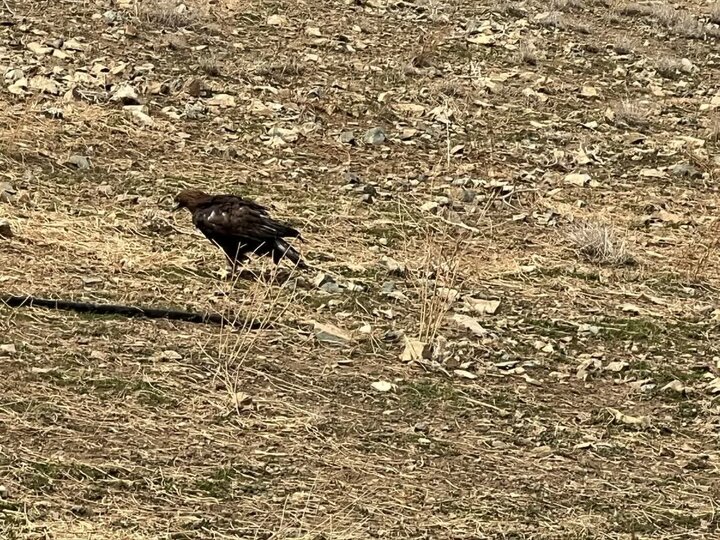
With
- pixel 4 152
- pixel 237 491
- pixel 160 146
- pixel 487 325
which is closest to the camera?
pixel 237 491

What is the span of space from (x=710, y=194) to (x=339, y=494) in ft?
18.7

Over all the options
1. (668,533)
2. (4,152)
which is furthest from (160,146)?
(668,533)

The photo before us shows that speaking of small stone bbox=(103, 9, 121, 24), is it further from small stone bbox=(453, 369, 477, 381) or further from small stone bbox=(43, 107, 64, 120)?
small stone bbox=(453, 369, 477, 381)

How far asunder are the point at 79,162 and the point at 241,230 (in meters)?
2.08

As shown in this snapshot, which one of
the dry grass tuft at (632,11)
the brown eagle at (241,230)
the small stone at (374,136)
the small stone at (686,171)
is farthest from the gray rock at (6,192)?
the dry grass tuft at (632,11)

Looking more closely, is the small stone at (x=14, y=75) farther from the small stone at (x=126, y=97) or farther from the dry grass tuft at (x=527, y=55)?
the dry grass tuft at (x=527, y=55)

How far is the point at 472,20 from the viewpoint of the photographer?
1297 centimetres

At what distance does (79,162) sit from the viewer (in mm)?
8734

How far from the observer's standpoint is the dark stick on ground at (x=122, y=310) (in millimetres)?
6383

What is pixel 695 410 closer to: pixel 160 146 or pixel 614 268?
pixel 614 268

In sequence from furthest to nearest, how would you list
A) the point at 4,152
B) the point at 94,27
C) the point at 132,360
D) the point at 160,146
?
the point at 94,27
the point at 160,146
the point at 4,152
the point at 132,360

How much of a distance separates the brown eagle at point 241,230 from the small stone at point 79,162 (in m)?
1.59

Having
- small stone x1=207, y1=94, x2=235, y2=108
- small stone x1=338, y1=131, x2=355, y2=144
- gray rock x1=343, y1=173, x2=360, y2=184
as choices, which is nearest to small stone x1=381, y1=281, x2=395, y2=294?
gray rock x1=343, y1=173, x2=360, y2=184

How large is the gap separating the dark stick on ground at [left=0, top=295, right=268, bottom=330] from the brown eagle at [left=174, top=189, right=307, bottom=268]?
0.70m
